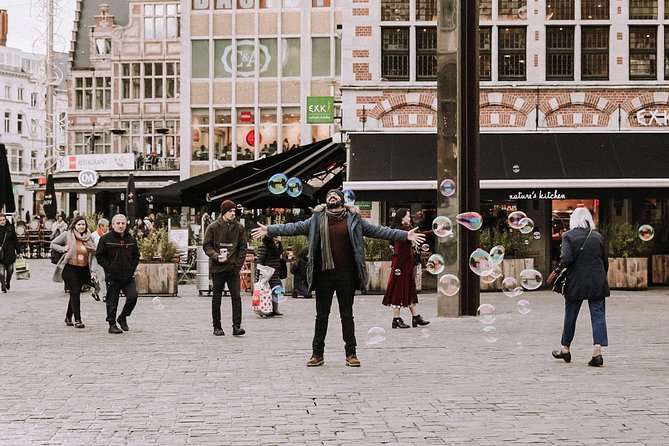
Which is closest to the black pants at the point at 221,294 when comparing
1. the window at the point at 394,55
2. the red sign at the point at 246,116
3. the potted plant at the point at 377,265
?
the potted plant at the point at 377,265

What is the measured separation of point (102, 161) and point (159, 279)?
28073 millimetres

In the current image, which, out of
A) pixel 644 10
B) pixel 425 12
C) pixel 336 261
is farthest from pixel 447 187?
pixel 644 10

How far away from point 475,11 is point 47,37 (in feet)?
127

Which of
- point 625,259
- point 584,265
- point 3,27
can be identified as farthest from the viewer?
point 3,27

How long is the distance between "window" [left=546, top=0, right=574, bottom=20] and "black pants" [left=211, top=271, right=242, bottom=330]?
13.8 m

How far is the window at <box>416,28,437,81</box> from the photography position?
82.5 ft

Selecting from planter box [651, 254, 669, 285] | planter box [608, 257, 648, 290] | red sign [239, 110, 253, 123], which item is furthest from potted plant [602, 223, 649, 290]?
red sign [239, 110, 253, 123]

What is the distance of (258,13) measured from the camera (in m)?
43.5

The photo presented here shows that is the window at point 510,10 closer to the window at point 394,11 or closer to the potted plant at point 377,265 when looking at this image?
the window at point 394,11

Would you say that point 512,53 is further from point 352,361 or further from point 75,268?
point 352,361

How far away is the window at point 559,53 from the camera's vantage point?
82.2 feet

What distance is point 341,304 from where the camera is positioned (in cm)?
1084

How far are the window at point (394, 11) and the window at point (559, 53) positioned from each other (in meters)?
3.47

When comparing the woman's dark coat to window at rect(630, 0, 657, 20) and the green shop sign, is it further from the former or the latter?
the green shop sign
